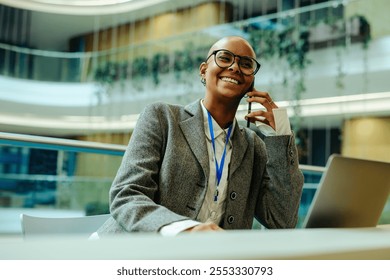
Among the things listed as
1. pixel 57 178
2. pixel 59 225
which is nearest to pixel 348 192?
pixel 59 225

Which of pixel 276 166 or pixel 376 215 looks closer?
pixel 376 215

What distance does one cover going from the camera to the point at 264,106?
63.4 inches

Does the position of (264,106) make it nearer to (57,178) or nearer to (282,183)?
(282,183)

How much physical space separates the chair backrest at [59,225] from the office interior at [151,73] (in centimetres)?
211

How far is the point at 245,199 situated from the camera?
1.50 meters

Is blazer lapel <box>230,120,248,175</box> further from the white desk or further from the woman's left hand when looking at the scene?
the white desk

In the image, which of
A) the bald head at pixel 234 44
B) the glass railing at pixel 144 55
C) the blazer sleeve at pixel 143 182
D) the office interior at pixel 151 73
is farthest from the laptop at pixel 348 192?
the glass railing at pixel 144 55

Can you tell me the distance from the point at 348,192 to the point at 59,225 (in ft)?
3.04

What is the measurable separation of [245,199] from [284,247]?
108 cm

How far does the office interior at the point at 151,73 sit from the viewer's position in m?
7.00

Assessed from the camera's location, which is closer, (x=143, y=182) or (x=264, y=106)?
(x=143, y=182)

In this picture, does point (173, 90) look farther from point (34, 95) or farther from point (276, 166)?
point (276, 166)

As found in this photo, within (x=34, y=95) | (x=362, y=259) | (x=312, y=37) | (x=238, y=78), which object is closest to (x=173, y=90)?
(x=312, y=37)

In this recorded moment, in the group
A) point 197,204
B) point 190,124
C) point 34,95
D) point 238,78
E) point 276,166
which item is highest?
point 34,95
